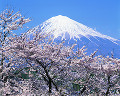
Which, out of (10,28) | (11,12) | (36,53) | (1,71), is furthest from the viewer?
(11,12)

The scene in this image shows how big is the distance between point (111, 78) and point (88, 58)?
6.43 feet

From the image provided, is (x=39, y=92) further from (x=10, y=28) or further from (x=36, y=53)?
(x=10, y=28)

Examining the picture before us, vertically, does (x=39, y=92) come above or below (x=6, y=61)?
below

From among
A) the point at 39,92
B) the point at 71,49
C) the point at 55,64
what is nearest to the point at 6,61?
the point at 39,92

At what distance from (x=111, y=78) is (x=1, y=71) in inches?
237

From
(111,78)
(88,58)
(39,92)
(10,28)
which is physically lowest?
(39,92)

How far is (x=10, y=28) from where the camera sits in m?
9.09

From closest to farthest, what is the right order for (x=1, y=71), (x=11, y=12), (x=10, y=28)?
(x=1, y=71), (x=10, y=28), (x=11, y=12)

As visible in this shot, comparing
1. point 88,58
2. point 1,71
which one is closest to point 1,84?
point 1,71

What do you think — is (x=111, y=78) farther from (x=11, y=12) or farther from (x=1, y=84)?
(x=11, y=12)

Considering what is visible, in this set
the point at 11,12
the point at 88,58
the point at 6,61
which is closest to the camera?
the point at 88,58

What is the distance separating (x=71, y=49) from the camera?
716cm

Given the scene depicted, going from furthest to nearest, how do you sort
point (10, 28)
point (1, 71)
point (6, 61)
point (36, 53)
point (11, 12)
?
point (11, 12) < point (10, 28) < point (6, 61) < point (1, 71) < point (36, 53)

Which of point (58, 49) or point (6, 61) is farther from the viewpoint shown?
point (6, 61)
